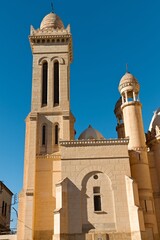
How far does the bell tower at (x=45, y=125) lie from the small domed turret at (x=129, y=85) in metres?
7.11

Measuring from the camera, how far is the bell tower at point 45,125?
29594 millimetres

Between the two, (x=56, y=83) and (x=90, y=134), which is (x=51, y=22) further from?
(x=90, y=134)

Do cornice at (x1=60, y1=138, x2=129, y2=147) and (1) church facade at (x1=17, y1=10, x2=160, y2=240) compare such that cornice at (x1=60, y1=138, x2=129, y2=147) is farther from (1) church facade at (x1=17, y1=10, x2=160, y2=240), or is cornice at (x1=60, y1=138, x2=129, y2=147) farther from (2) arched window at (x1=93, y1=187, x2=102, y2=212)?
(2) arched window at (x1=93, y1=187, x2=102, y2=212)

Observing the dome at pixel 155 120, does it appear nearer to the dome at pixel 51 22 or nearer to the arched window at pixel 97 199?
the arched window at pixel 97 199

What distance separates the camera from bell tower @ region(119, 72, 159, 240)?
1103 inches

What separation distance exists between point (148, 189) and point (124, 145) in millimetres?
5208

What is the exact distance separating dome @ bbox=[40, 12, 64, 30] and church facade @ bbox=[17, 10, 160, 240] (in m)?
6.92

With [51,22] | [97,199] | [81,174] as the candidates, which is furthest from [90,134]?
[51,22]

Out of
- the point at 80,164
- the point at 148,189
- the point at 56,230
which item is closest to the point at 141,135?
the point at 148,189

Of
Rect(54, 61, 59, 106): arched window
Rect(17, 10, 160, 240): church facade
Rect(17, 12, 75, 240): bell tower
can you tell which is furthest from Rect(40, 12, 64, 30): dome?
Rect(54, 61, 59, 106): arched window

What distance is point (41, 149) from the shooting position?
33969mm

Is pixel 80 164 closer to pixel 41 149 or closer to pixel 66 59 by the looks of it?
pixel 41 149

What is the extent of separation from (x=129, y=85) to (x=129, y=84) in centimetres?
13

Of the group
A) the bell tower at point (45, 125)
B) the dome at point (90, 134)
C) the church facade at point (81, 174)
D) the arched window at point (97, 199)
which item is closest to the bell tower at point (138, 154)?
the church facade at point (81, 174)
